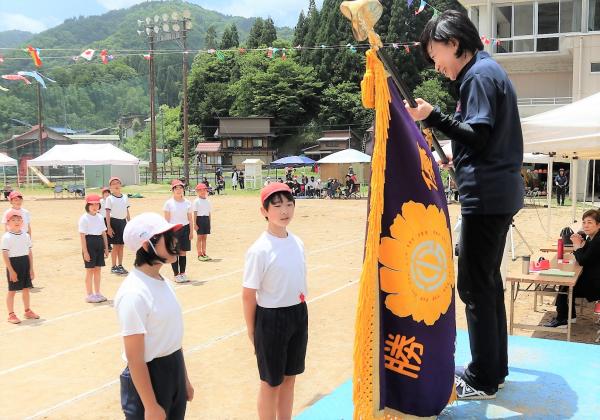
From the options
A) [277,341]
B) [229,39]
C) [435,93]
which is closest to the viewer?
[277,341]

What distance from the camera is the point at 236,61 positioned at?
259 feet

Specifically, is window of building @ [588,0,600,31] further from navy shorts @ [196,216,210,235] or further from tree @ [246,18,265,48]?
tree @ [246,18,265,48]

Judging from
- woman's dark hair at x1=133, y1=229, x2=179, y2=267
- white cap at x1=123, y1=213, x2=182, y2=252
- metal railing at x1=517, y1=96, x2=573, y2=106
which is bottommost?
woman's dark hair at x1=133, y1=229, x2=179, y2=267

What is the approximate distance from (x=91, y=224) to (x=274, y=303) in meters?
6.27

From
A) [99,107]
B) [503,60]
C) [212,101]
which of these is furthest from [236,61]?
[99,107]

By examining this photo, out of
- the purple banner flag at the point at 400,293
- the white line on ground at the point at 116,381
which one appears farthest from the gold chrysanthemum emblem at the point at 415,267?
the white line on ground at the point at 116,381

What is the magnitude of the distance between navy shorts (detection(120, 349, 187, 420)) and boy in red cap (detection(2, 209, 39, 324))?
568 centimetres

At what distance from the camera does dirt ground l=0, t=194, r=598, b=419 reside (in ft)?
16.6

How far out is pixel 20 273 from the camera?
7.77m

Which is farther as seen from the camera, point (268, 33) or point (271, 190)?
point (268, 33)

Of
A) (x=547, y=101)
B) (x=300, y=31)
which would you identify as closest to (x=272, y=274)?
(x=547, y=101)

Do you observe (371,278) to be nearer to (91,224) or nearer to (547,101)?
(91,224)

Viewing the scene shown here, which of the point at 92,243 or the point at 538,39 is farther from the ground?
the point at 538,39

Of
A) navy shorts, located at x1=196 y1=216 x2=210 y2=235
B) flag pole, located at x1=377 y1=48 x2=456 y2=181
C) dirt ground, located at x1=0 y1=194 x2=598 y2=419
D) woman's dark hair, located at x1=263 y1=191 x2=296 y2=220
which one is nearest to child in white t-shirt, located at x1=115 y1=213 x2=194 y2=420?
woman's dark hair, located at x1=263 y1=191 x2=296 y2=220
